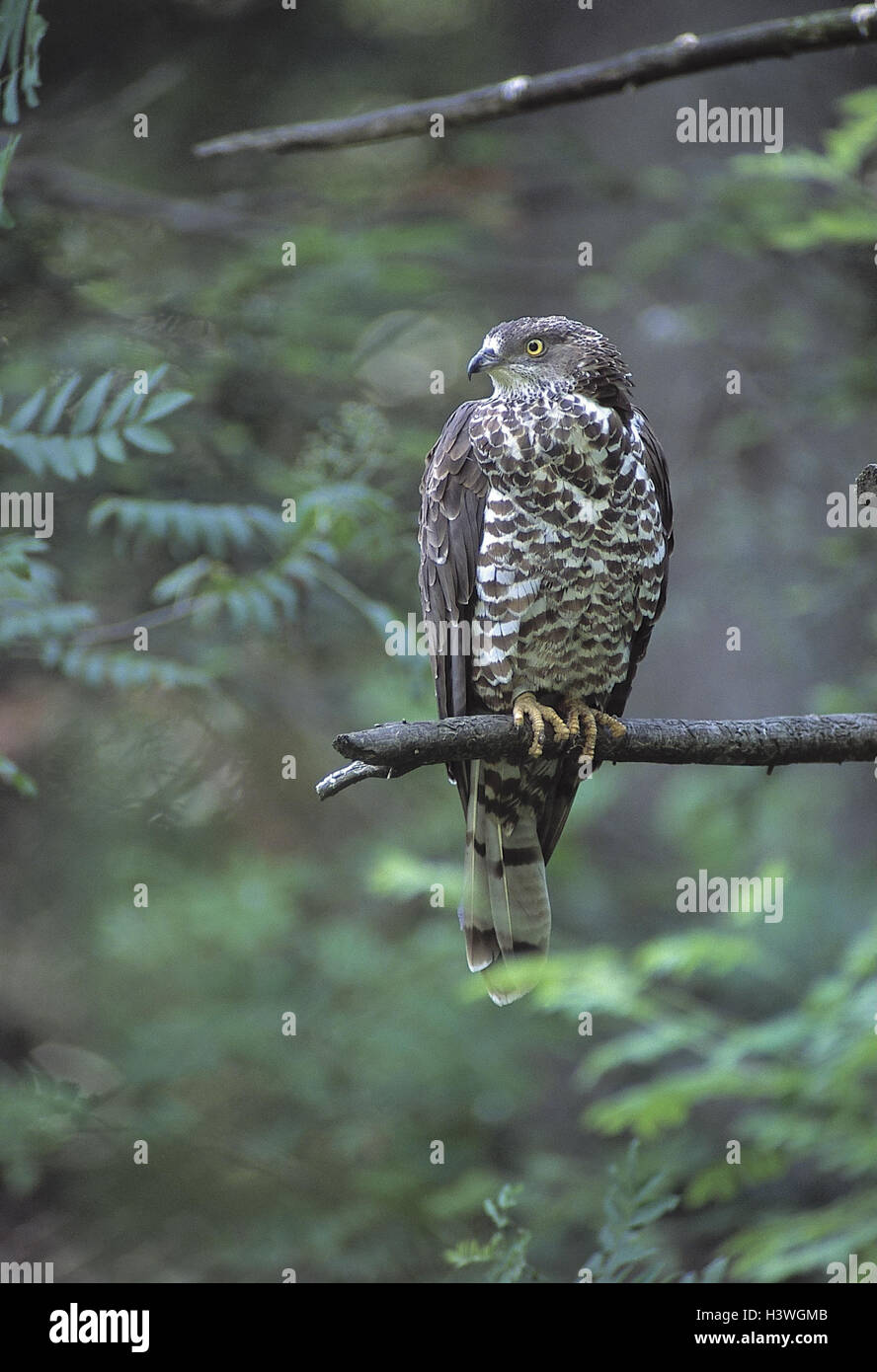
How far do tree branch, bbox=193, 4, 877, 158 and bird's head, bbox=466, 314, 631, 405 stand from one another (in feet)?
1.43

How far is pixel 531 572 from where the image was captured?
9.06ft

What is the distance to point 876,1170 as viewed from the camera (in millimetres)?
4039

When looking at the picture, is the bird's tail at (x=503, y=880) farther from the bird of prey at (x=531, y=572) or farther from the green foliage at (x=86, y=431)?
the green foliage at (x=86, y=431)

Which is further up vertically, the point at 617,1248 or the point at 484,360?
the point at 484,360

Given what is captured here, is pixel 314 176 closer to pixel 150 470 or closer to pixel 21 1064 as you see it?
pixel 150 470

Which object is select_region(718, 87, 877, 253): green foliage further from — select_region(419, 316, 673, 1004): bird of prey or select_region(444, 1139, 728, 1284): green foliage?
select_region(444, 1139, 728, 1284): green foliage

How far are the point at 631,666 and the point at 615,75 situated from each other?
1.46m

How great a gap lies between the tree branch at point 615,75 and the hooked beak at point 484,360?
0.46 meters

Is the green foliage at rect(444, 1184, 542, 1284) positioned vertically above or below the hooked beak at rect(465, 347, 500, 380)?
below

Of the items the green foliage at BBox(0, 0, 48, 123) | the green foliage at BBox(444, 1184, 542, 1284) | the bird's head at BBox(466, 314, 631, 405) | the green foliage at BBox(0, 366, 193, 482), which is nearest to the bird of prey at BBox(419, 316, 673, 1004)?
the bird's head at BBox(466, 314, 631, 405)

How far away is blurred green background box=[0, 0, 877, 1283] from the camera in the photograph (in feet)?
13.7

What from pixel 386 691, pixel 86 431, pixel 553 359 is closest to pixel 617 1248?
pixel 553 359

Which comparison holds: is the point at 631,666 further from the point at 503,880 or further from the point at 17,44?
the point at 17,44

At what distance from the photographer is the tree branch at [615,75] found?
2299 millimetres
